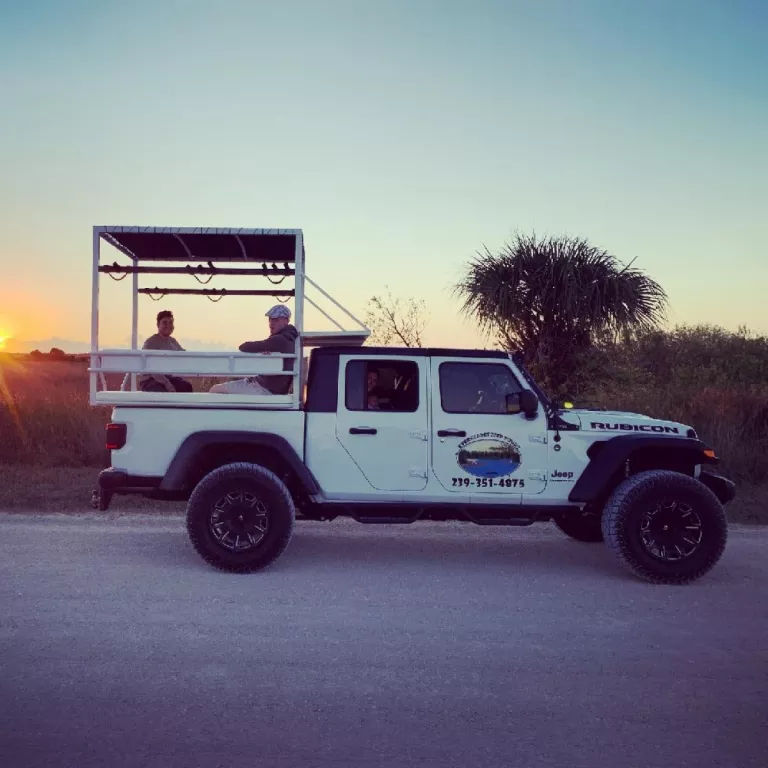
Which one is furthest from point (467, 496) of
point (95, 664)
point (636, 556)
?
point (95, 664)

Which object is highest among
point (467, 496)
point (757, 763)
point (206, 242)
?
point (206, 242)

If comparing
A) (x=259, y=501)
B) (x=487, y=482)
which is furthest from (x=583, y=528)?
(x=259, y=501)

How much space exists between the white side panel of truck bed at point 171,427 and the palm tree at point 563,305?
8297mm

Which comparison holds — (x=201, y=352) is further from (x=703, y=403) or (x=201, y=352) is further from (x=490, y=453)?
(x=703, y=403)

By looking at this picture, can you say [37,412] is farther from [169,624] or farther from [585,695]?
[585,695]

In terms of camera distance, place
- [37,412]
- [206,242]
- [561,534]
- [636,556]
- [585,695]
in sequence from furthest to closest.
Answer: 1. [37,412]
2. [561,534]
3. [206,242]
4. [636,556]
5. [585,695]

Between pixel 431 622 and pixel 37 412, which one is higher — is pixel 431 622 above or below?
below

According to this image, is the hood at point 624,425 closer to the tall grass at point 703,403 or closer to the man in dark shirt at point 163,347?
the man in dark shirt at point 163,347

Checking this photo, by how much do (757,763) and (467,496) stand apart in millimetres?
3406

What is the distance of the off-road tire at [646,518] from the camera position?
6102 millimetres

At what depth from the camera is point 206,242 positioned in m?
7.36

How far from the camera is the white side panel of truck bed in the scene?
647 centimetres

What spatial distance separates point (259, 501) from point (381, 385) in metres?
1.34

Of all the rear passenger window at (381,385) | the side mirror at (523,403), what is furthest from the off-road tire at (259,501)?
the side mirror at (523,403)
